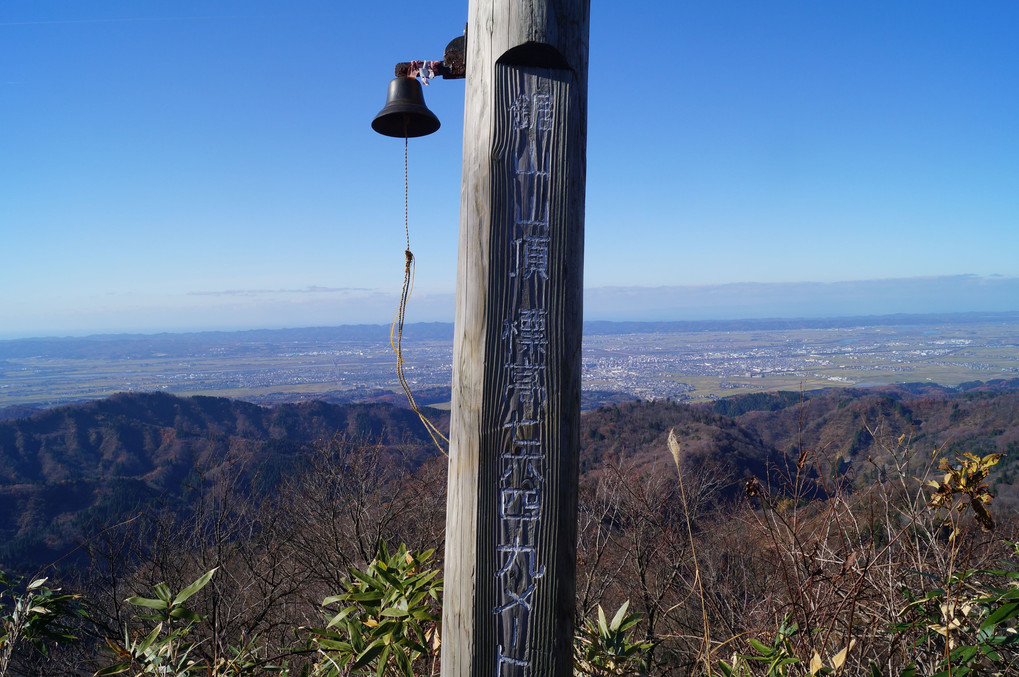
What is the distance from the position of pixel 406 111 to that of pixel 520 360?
1.21 metres

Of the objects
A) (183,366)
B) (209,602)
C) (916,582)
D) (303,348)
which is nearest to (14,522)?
(209,602)

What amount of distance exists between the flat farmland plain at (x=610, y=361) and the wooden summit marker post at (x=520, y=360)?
3372cm

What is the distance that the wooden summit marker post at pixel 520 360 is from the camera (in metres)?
1.47

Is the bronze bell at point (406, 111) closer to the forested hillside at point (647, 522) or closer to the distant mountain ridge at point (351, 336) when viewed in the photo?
the forested hillside at point (647, 522)

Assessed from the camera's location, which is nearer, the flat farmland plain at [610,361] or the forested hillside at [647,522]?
the forested hillside at [647,522]

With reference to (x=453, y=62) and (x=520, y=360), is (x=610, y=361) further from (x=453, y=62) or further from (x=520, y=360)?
(x=520, y=360)

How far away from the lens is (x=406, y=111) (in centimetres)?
210

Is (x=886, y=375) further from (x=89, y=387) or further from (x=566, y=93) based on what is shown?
(x=89, y=387)

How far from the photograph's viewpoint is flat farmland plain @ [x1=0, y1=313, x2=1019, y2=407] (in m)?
48.2

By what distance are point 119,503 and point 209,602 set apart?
14416 millimetres

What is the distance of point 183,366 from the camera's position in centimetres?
8575

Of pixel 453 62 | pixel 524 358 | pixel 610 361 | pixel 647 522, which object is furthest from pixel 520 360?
pixel 610 361

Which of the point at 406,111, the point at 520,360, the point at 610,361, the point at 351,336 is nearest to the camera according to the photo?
the point at 520,360

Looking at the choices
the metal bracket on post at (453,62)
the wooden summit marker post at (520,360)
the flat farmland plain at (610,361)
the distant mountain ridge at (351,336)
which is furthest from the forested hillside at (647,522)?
the distant mountain ridge at (351,336)
